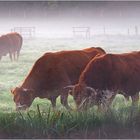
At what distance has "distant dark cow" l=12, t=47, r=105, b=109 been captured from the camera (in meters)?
2.35

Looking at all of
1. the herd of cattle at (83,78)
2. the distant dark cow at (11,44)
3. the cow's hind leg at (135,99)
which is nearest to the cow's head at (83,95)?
the herd of cattle at (83,78)

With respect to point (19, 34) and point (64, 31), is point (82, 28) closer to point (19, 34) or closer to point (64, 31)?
point (64, 31)

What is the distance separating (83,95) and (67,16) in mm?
463

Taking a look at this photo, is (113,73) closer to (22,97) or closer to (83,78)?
(83,78)

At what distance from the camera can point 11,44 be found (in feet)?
8.32

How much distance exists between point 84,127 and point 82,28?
1.98ft

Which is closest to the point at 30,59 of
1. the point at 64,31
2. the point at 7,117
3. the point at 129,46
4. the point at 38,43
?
the point at 38,43

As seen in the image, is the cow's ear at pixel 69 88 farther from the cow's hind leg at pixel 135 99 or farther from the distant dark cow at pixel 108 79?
the cow's hind leg at pixel 135 99

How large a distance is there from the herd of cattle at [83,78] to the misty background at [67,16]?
0.36 feet

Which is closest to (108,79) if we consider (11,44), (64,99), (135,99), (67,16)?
(135,99)

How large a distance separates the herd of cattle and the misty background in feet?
0.36

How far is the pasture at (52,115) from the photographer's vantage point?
2.09 metres

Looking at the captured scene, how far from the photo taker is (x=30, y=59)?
238 cm

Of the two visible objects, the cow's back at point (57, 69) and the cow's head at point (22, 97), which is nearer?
the cow's head at point (22, 97)
